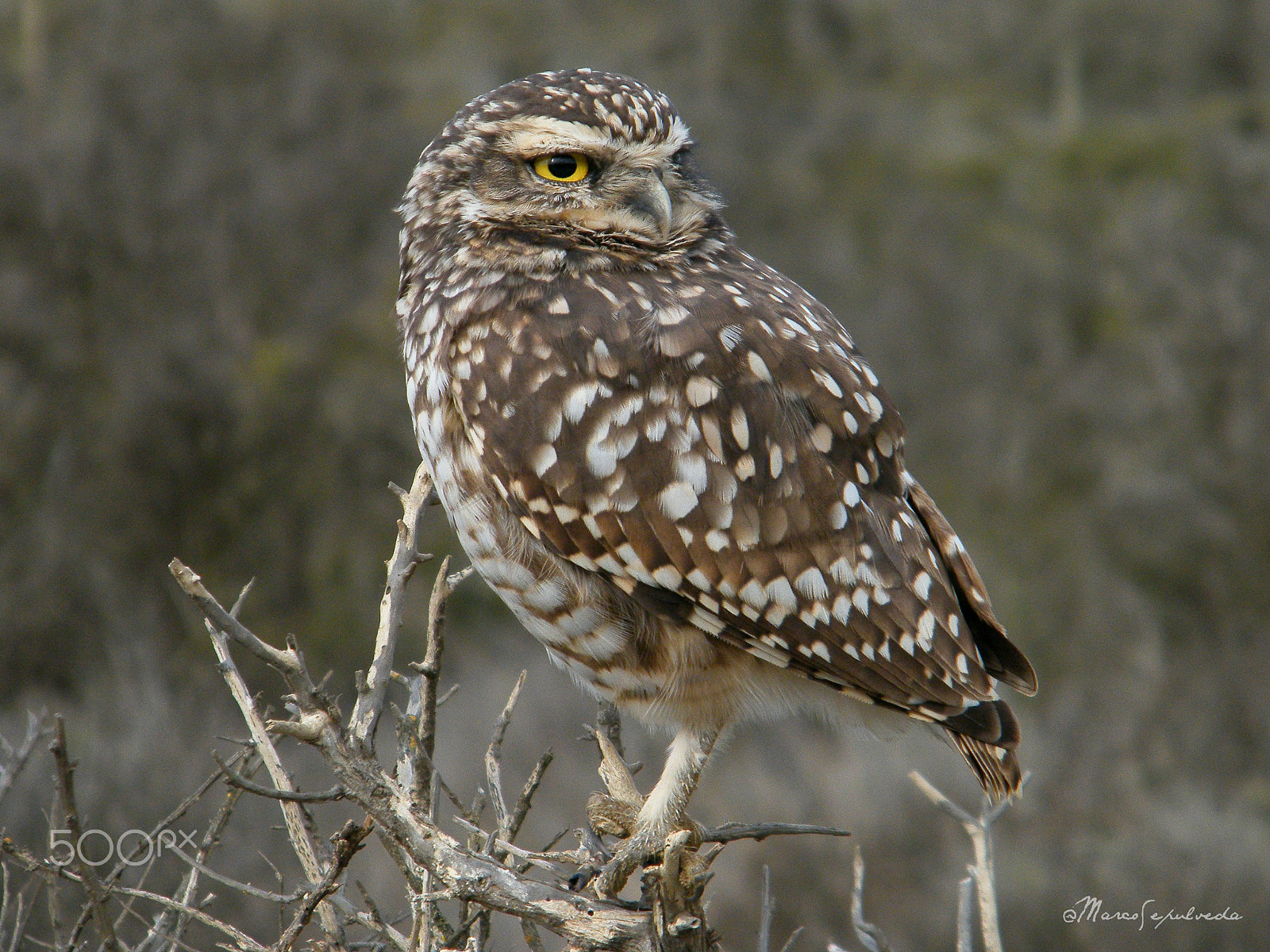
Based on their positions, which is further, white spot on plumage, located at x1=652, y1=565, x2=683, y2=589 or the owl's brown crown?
the owl's brown crown

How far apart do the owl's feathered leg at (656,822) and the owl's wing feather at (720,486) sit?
0.38 metres

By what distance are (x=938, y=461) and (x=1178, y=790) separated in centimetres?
606

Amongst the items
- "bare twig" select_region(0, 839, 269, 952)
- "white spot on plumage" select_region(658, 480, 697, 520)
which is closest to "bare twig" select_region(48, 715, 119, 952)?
"bare twig" select_region(0, 839, 269, 952)

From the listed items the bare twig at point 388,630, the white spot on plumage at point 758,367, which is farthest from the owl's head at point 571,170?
the bare twig at point 388,630

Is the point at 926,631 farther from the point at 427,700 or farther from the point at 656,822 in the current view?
the point at 427,700

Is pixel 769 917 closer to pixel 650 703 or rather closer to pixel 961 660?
pixel 650 703

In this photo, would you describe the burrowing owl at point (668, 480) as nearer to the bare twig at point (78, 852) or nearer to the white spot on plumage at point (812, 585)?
the white spot on plumage at point (812, 585)

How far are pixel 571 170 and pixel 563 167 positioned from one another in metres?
0.02

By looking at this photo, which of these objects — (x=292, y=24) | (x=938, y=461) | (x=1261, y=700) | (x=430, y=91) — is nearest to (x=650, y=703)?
(x=1261, y=700)

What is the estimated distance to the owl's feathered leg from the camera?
2.89 m

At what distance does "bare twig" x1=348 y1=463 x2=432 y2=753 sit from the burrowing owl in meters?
0.23

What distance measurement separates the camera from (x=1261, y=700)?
1252cm

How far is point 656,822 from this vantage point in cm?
292

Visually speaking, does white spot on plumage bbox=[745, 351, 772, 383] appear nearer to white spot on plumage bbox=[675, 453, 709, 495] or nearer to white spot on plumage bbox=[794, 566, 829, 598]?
white spot on plumage bbox=[675, 453, 709, 495]
